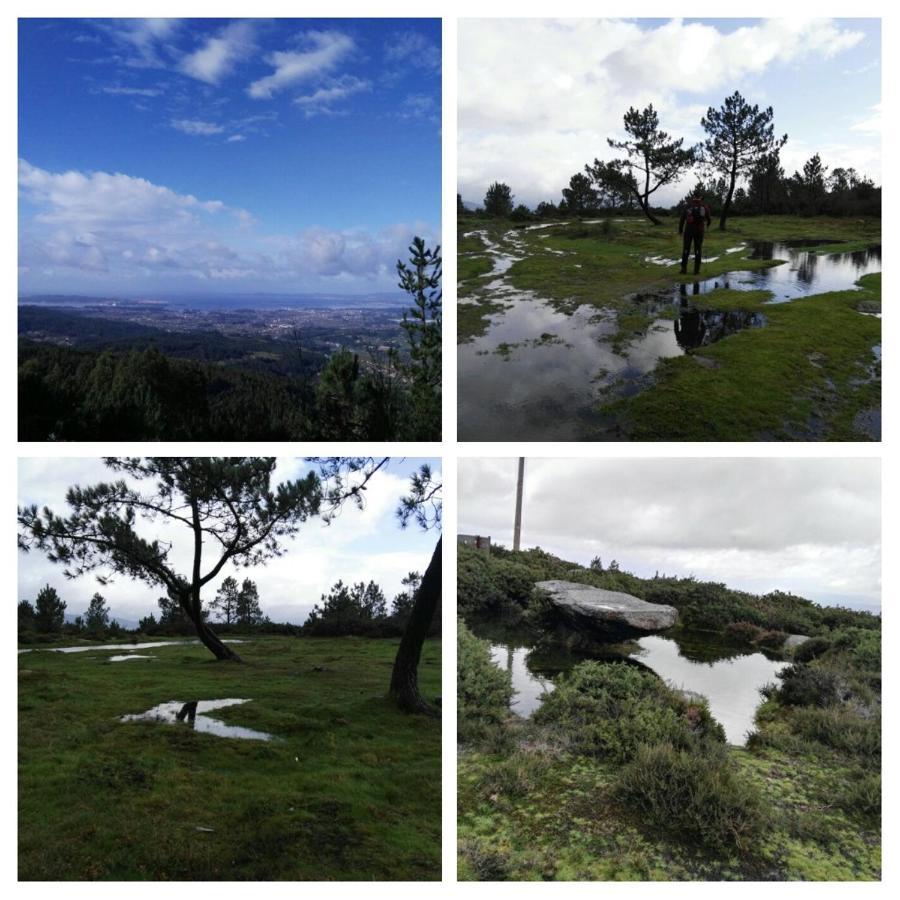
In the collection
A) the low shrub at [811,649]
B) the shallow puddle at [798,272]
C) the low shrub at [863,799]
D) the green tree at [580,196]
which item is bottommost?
the low shrub at [863,799]

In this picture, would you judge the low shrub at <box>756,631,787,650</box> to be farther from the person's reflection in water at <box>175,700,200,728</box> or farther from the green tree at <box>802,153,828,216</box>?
the person's reflection in water at <box>175,700,200,728</box>

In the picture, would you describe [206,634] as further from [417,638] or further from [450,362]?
[450,362]

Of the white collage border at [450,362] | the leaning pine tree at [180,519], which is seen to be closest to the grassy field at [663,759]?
the white collage border at [450,362]

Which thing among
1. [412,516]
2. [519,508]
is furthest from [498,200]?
[412,516]

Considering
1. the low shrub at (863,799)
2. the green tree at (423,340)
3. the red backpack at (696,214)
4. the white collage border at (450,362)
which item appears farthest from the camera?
the red backpack at (696,214)

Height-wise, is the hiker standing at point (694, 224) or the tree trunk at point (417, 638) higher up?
the hiker standing at point (694, 224)

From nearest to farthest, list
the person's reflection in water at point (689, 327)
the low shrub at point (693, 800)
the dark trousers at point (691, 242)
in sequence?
the low shrub at point (693, 800) < the person's reflection in water at point (689, 327) < the dark trousers at point (691, 242)

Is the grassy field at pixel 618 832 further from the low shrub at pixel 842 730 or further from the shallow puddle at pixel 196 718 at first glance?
the shallow puddle at pixel 196 718
